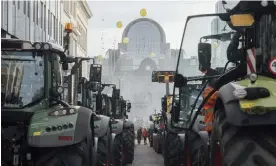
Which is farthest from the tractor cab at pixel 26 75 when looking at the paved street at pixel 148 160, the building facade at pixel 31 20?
the paved street at pixel 148 160

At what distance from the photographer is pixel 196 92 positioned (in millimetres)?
9164

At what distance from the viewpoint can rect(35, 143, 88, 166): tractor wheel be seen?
7585mm

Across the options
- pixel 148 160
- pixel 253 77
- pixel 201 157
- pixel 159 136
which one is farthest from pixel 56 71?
pixel 159 136

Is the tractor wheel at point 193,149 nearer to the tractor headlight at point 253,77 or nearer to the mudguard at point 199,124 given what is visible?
the mudguard at point 199,124

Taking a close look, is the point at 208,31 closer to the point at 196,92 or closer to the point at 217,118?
the point at 196,92

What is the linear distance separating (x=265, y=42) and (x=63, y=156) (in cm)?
316

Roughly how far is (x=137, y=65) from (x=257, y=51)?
110413 mm

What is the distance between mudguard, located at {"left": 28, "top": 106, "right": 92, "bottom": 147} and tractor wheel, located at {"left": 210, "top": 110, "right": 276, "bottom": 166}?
278cm

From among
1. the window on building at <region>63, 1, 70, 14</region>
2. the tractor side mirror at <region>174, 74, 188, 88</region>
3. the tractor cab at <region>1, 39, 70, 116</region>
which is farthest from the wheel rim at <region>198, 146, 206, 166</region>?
the window on building at <region>63, 1, 70, 14</region>

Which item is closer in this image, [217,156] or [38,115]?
[217,156]

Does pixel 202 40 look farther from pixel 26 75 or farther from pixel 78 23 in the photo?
pixel 78 23

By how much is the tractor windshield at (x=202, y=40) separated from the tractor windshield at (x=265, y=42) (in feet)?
5.26

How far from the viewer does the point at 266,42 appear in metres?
6.11

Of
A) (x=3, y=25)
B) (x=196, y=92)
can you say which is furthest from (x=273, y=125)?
(x=3, y=25)
